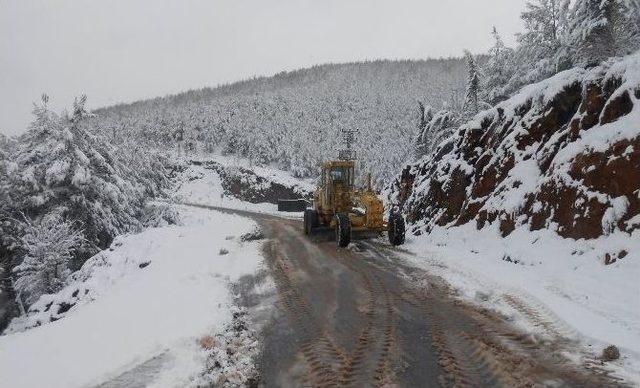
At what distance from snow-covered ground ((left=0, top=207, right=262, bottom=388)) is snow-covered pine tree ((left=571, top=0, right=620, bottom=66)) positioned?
493 inches

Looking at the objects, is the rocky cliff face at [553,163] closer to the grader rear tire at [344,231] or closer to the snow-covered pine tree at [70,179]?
the grader rear tire at [344,231]

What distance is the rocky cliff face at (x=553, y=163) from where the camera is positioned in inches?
399

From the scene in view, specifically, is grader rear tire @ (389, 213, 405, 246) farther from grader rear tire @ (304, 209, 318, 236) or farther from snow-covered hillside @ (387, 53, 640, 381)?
grader rear tire @ (304, 209, 318, 236)

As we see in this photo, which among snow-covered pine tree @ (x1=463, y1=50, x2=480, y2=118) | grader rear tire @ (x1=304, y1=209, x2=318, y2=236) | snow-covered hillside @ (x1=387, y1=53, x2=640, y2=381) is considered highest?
snow-covered pine tree @ (x1=463, y1=50, x2=480, y2=118)

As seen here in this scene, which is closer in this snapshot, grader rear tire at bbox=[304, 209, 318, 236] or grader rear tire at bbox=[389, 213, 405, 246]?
grader rear tire at bbox=[389, 213, 405, 246]

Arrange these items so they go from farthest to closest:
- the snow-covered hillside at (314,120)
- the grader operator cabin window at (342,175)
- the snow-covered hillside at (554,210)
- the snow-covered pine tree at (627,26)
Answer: the snow-covered hillside at (314,120) < the grader operator cabin window at (342,175) < the snow-covered pine tree at (627,26) < the snow-covered hillside at (554,210)

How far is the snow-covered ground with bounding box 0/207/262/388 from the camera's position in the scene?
5.55 meters

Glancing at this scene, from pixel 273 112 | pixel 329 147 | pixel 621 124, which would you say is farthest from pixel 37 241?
pixel 273 112

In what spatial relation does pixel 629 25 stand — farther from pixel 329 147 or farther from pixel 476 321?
pixel 329 147

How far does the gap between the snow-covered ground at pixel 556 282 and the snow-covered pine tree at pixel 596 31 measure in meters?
7.39

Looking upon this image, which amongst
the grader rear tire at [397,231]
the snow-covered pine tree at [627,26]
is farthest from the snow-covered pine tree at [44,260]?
the snow-covered pine tree at [627,26]

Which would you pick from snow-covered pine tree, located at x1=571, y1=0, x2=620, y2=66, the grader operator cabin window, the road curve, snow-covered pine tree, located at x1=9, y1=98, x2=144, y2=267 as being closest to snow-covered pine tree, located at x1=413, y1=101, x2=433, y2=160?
the grader operator cabin window

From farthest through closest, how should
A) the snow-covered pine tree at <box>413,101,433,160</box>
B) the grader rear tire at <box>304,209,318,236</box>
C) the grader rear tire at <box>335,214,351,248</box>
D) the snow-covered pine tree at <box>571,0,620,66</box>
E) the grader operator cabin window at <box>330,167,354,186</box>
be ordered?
the snow-covered pine tree at <box>413,101,433,160</box>, the grader rear tire at <box>304,209,318,236</box>, the grader operator cabin window at <box>330,167,354,186</box>, the snow-covered pine tree at <box>571,0,620,66</box>, the grader rear tire at <box>335,214,351,248</box>

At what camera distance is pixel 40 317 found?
43.5ft
